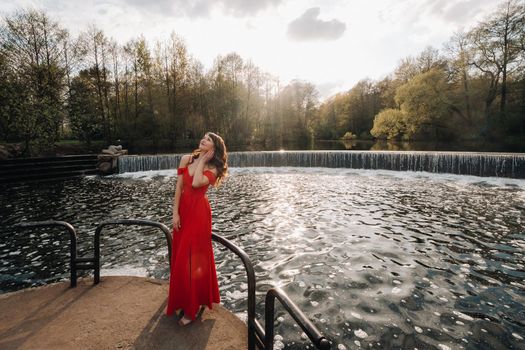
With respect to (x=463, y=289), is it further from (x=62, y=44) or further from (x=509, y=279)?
(x=62, y=44)

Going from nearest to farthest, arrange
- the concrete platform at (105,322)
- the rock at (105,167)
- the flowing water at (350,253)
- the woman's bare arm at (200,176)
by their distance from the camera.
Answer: the concrete platform at (105,322) < the woman's bare arm at (200,176) < the flowing water at (350,253) < the rock at (105,167)

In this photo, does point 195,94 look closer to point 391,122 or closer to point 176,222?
point 391,122

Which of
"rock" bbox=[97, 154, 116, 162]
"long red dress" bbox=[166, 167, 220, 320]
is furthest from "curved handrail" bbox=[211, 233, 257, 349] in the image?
"rock" bbox=[97, 154, 116, 162]

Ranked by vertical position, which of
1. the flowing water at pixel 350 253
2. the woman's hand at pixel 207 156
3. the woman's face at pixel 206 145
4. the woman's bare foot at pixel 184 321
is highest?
the woman's face at pixel 206 145

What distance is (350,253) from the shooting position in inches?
279

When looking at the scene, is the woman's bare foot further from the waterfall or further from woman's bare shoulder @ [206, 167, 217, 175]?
the waterfall

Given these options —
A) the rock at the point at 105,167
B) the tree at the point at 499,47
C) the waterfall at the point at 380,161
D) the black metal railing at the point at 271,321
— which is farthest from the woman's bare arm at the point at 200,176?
the tree at the point at 499,47

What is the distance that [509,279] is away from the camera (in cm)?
578

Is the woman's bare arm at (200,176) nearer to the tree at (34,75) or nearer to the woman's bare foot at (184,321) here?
the woman's bare foot at (184,321)

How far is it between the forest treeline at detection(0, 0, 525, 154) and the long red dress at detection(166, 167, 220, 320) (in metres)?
24.0

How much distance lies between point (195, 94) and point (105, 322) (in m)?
43.5

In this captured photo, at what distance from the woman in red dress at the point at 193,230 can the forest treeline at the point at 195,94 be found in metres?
24.0

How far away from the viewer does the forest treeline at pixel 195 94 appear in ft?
77.1

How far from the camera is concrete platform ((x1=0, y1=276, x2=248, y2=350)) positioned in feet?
9.96
